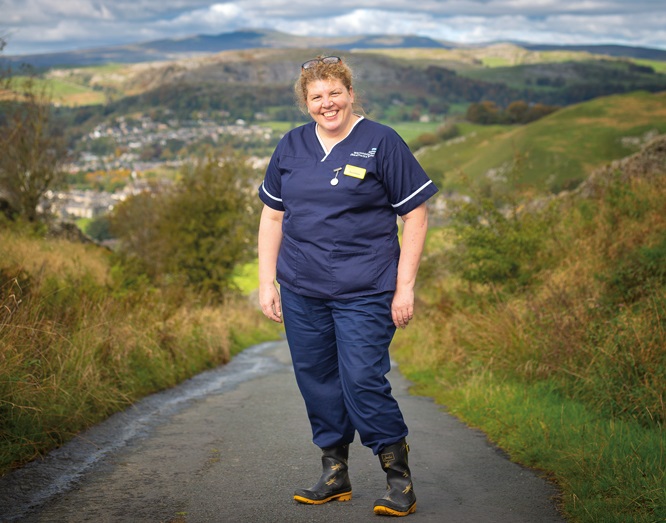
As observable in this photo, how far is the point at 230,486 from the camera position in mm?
5195

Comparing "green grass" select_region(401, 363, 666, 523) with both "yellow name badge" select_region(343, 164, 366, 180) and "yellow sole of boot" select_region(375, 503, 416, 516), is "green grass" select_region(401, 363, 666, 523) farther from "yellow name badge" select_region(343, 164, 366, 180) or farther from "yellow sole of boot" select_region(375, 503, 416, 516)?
"yellow name badge" select_region(343, 164, 366, 180)

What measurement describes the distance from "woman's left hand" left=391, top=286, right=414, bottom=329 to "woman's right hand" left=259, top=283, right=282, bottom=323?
76 centimetres

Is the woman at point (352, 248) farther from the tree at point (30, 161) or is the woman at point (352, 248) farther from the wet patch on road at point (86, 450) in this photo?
the tree at point (30, 161)

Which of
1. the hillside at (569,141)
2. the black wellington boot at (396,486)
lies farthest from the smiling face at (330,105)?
the hillside at (569,141)

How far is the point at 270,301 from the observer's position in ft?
16.8

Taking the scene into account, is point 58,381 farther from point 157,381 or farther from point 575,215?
point 575,215

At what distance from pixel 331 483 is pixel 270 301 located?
113 cm

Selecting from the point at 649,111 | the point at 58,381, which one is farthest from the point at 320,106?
the point at 649,111

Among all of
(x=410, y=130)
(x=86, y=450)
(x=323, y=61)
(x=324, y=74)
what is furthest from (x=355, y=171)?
(x=410, y=130)

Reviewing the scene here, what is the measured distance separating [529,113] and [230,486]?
7298 inches

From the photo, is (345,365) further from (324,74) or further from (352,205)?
(324,74)

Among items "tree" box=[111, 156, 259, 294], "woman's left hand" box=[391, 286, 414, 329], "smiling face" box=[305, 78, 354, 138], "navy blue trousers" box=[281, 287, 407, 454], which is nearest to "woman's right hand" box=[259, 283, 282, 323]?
"navy blue trousers" box=[281, 287, 407, 454]

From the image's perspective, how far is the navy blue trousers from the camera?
4730 mm

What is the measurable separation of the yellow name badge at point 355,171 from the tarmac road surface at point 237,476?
6.12 feet
